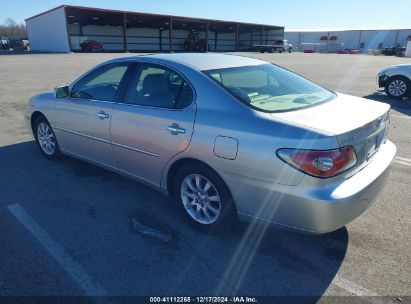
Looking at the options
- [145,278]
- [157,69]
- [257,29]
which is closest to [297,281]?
[145,278]

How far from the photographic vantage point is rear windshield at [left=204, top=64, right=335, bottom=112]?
3000 millimetres

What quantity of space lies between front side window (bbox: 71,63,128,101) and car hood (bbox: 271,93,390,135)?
2027 mm

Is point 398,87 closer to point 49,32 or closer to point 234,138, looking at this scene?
point 234,138

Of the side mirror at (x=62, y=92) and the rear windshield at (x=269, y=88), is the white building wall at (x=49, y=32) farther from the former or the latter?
the rear windshield at (x=269, y=88)

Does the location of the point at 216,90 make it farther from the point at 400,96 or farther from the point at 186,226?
the point at 400,96

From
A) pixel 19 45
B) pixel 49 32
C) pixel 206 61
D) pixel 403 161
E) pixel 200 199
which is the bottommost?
pixel 403 161

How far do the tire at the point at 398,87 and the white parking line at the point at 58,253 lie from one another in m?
10.5

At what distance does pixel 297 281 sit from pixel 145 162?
1.85 metres

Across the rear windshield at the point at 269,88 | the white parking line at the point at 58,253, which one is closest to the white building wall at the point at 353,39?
the rear windshield at the point at 269,88

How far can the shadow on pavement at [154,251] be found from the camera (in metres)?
2.52

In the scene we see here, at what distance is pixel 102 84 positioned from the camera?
14.1ft

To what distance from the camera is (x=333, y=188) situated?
96.2 inches

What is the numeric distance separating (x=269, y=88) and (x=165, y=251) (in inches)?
74.1

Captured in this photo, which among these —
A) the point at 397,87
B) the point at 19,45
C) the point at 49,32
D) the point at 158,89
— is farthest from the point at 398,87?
the point at 19,45
